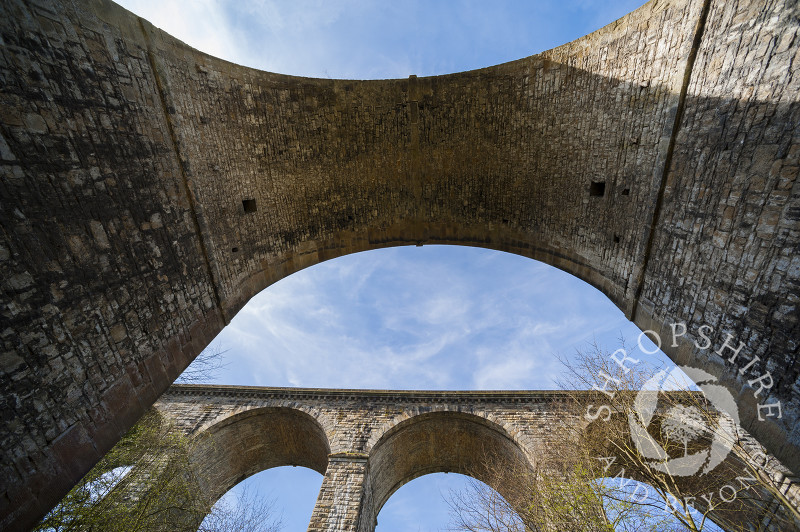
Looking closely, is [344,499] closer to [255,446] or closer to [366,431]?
[366,431]

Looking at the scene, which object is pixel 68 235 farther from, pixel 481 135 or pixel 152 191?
pixel 481 135

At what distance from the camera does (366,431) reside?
11.6 metres

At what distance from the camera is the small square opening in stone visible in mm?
7309

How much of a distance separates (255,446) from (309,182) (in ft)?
36.6

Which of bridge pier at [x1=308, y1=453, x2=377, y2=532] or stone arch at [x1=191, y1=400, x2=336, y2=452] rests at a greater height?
stone arch at [x1=191, y1=400, x2=336, y2=452]

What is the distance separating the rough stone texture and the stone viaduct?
643 cm

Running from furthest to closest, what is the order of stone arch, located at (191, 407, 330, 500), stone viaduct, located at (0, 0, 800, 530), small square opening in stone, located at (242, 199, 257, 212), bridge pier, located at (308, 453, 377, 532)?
1. stone arch, located at (191, 407, 330, 500)
2. bridge pier, located at (308, 453, 377, 532)
3. small square opening in stone, located at (242, 199, 257, 212)
4. stone viaduct, located at (0, 0, 800, 530)

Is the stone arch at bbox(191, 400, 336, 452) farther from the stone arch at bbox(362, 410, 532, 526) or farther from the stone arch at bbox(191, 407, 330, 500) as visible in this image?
the stone arch at bbox(362, 410, 532, 526)

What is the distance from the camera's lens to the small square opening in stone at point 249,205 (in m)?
7.31

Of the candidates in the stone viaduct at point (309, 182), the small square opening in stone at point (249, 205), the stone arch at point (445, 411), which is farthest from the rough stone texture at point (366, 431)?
the small square opening in stone at point (249, 205)

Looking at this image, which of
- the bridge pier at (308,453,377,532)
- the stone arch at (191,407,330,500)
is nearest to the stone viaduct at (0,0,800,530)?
the bridge pier at (308,453,377,532)

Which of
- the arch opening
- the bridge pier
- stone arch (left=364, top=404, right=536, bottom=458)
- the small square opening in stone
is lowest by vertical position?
the arch opening

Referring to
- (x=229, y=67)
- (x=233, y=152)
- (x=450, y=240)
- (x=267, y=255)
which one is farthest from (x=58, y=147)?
(x=450, y=240)

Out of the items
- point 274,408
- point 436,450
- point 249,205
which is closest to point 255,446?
point 274,408
